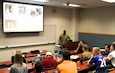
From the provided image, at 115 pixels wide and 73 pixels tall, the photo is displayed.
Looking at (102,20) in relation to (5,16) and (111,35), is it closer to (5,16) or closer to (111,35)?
(111,35)

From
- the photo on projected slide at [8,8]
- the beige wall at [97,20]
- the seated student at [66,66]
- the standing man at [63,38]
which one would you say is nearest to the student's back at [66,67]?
the seated student at [66,66]

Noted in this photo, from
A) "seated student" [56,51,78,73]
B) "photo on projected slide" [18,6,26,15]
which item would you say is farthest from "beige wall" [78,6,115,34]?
"seated student" [56,51,78,73]

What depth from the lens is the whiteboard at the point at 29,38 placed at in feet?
21.2

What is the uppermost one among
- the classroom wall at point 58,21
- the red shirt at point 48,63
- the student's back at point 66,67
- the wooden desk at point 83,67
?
the classroom wall at point 58,21

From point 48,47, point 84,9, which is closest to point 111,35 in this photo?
point 84,9

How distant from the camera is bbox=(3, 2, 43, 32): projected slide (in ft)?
20.6

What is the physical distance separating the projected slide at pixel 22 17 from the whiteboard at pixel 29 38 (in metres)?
0.28

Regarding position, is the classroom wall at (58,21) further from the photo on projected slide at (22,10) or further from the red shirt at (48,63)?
the red shirt at (48,63)

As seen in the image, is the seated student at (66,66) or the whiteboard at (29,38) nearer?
the seated student at (66,66)

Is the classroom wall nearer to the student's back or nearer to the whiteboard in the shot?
the whiteboard

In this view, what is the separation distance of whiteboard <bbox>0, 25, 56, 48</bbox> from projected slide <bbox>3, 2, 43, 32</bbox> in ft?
0.91

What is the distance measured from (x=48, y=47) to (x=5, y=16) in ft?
9.56

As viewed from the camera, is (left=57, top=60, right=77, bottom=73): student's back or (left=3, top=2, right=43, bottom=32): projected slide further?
(left=3, top=2, right=43, bottom=32): projected slide

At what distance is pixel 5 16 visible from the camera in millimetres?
6207
